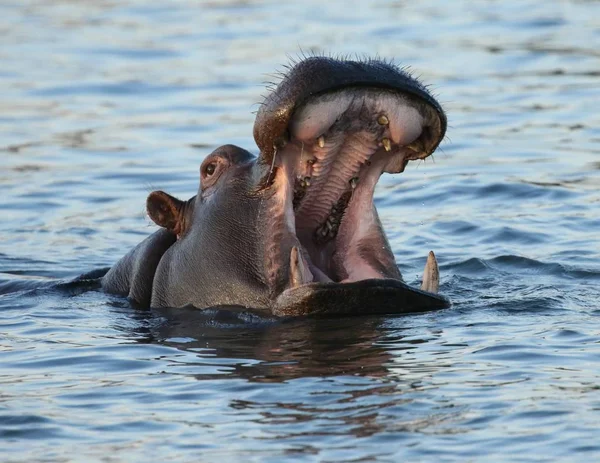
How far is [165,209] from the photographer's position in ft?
29.7

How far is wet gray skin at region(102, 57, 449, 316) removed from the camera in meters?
7.71

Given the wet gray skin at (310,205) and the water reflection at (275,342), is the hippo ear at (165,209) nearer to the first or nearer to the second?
the wet gray skin at (310,205)

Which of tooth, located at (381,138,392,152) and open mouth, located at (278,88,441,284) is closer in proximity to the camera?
open mouth, located at (278,88,441,284)

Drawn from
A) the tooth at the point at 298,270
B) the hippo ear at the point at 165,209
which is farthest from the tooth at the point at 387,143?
the hippo ear at the point at 165,209

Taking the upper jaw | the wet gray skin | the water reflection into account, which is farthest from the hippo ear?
the upper jaw

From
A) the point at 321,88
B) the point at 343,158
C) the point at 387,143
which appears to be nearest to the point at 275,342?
the point at 343,158

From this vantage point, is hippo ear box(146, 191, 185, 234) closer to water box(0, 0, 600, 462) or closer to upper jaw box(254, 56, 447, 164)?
water box(0, 0, 600, 462)

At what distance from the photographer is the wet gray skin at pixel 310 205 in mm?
7711

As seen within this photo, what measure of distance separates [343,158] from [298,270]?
716 millimetres

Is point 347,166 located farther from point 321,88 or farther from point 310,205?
point 321,88

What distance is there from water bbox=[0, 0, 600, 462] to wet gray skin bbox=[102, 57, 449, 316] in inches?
9.0

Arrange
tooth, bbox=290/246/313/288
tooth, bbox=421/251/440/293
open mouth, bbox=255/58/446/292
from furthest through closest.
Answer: tooth, bbox=421/251/440/293
tooth, bbox=290/246/313/288
open mouth, bbox=255/58/446/292

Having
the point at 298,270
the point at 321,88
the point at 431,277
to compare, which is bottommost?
the point at 431,277

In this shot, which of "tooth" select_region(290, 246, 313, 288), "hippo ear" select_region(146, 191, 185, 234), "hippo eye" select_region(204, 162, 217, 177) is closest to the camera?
"tooth" select_region(290, 246, 313, 288)
